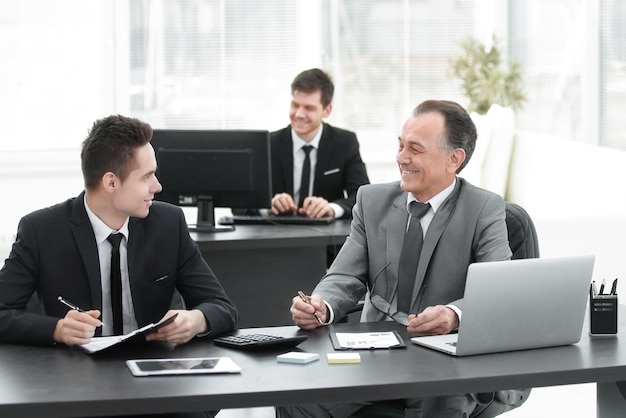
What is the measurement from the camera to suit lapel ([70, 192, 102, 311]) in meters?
2.83

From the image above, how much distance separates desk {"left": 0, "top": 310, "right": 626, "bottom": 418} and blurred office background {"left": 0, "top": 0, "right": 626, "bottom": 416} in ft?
13.1

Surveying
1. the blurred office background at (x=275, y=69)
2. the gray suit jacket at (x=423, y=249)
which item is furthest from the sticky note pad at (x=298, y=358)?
the blurred office background at (x=275, y=69)

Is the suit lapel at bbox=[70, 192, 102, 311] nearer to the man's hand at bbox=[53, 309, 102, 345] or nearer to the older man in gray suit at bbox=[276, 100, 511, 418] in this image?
the man's hand at bbox=[53, 309, 102, 345]

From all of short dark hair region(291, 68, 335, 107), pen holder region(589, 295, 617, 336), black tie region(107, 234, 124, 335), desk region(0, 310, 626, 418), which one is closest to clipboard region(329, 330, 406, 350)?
desk region(0, 310, 626, 418)

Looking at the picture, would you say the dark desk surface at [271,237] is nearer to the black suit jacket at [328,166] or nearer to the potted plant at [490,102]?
the black suit jacket at [328,166]

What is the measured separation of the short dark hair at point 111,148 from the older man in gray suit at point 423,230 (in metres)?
0.68

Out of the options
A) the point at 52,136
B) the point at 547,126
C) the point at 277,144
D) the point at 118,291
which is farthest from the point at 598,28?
the point at 118,291

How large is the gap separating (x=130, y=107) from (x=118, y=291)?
16.1ft

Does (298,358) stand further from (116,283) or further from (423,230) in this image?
(423,230)

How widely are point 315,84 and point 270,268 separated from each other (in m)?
1.17

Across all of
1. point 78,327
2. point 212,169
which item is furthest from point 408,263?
point 212,169

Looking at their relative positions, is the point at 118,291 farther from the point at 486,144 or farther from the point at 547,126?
the point at 547,126

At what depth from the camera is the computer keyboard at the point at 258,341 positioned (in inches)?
99.0

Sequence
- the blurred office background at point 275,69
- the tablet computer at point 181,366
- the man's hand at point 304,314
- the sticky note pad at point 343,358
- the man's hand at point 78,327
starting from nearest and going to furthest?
the tablet computer at point 181,366 < the sticky note pad at point 343,358 < the man's hand at point 78,327 < the man's hand at point 304,314 < the blurred office background at point 275,69
